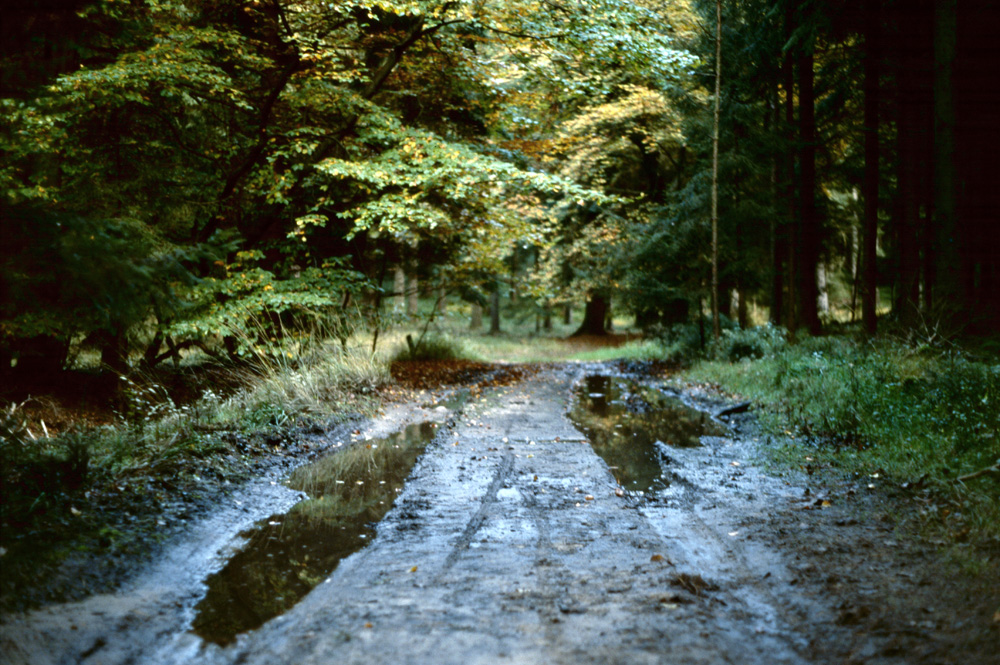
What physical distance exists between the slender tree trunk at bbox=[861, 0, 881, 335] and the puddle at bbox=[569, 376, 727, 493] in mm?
4435

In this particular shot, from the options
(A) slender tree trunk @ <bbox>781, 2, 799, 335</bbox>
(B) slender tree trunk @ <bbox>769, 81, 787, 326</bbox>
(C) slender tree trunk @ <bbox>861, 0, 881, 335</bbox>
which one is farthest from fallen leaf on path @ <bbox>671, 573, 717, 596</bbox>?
(B) slender tree trunk @ <bbox>769, 81, 787, 326</bbox>

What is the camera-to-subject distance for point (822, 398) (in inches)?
347

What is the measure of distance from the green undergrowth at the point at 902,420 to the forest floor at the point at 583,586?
390 millimetres

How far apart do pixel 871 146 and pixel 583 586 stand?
37.4ft

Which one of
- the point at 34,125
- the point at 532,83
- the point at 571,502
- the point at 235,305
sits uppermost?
the point at 532,83

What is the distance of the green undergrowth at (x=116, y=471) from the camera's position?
356 centimetres

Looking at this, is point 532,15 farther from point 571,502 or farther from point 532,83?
point 571,502

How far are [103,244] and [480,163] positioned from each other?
22.4 ft

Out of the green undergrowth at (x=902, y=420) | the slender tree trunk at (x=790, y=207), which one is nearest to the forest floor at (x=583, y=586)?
the green undergrowth at (x=902, y=420)

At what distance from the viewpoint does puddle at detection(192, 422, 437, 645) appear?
348 cm

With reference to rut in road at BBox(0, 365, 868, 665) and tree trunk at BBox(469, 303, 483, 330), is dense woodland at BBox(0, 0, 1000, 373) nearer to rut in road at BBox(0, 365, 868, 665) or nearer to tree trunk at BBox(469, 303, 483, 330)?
rut in road at BBox(0, 365, 868, 665)

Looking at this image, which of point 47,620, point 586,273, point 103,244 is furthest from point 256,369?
point 586,273

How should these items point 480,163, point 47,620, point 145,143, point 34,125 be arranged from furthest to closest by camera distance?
point 480,163 → point 145,143 → point 34,125 → point 47,620

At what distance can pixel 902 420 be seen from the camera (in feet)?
21.3
